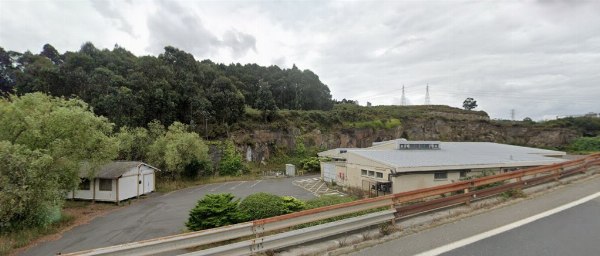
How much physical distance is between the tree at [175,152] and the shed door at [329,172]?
47.7 ft

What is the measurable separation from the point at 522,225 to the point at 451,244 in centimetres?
229

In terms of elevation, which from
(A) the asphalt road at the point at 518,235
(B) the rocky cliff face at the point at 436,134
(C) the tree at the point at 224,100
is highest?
(C) the tree at the point at 224,100

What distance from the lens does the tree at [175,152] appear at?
33741mm

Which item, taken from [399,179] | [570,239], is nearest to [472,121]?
[399,179]

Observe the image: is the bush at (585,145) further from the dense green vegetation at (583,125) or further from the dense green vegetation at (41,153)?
the dense green vegetation at (41,153)

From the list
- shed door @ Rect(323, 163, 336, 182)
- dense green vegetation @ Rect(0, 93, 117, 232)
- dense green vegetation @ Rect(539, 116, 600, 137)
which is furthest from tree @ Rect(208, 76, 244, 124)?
dense green vegetation @ Rect(539, 116, 600, 137)

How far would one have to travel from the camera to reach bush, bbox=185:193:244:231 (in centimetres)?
1233

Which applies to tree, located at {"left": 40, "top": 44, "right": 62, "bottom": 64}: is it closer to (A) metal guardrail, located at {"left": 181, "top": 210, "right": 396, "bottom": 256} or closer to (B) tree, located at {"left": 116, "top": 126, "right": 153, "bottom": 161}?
(B) tree, located at {"left": 116, "top": 126, "right": 153, "bottom": 161}

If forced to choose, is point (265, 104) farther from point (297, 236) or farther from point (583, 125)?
point (583, 125)

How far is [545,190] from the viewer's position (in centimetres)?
1058

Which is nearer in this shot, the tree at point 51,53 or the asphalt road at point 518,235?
the asphalt road at point 518,235

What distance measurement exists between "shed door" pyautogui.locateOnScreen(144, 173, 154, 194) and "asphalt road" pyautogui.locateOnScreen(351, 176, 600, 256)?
28626mm

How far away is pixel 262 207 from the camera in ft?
41.8

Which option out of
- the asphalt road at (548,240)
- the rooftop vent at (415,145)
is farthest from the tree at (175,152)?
the asphalt road at (548,240)
